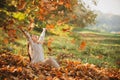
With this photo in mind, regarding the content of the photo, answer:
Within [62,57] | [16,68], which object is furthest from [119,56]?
[16,68]

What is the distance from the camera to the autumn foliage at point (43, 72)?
17.6 feet

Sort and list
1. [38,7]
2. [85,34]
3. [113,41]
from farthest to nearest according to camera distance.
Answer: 1. [85,34]
2. [113,41]
3. [38,7]

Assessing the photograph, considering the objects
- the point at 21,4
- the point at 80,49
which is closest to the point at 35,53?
the point at 21,4

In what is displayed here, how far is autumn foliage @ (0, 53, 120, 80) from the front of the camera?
5.36 m

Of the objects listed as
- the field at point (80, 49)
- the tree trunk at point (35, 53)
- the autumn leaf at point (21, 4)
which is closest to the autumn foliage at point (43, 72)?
the tree trunk at point (35, 53)

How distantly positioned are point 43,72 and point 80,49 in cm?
441

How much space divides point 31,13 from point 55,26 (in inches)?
Answer: 45.8

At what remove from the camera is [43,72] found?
606cm

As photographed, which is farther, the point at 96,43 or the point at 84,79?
the point at 96,43

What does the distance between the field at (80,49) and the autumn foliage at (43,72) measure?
3.16ft

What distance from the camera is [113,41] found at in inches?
491

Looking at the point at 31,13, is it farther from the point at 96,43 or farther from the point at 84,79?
the point at 96,43

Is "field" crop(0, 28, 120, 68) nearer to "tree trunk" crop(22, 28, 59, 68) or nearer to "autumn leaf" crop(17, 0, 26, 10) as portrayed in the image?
"tree trunk" crop(22, 28, 59, 68)

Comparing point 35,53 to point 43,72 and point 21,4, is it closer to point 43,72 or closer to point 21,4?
point 43,72
